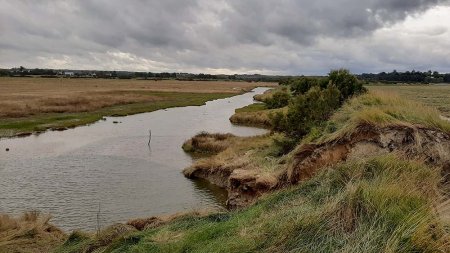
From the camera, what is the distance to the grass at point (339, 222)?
5.70 m

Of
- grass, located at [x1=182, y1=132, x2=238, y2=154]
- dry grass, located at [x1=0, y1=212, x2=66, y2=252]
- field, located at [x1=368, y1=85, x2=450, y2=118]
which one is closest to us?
dry grass, located at [x1=0, y1=212, x2=66, y2=252]

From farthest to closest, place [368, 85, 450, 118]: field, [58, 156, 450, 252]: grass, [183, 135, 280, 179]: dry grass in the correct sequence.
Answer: [368, 85, 450, 118]: field, [183, 135, 280, 179]: dry grass, [58, 156, 450, 252]: grass

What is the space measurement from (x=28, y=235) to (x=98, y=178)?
1207 cm

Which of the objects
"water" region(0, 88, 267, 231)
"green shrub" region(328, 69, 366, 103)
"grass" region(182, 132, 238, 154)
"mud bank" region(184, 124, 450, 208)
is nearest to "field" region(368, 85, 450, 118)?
"green shrub" region(328, 69, 366, 103)

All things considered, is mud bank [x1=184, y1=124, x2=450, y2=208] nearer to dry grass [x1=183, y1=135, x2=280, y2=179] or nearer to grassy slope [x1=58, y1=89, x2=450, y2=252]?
dry grass [x1=183, y1=135, x2=280, y2=179]

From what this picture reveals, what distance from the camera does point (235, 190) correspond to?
20922 millimetres

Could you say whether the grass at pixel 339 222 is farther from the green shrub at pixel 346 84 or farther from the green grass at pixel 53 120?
the green grass at pixel 53 120

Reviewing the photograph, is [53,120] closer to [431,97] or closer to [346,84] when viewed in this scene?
[346,84]

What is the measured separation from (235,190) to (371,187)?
A: 1416 cm

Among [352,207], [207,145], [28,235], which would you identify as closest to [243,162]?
[207,145]

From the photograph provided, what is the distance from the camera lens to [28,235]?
46.8ft

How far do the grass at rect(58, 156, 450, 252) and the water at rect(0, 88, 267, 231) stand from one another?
10.8 metres

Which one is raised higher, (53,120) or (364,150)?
(364,150)

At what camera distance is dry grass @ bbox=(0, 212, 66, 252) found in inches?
515
